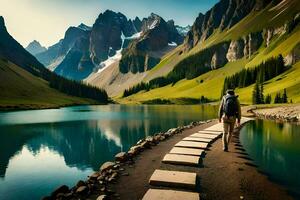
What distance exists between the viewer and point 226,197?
1566 cm

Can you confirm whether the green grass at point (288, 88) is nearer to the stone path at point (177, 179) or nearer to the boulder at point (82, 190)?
the stone path at point (177, 179)


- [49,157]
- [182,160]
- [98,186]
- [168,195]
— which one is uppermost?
[182,160]

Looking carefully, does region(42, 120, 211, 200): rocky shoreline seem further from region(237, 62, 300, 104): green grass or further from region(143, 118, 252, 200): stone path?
region(237, 62, 300, 104): green grass

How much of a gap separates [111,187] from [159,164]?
5.57m

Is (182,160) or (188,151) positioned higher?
(188,151)

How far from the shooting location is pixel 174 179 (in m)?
17.5

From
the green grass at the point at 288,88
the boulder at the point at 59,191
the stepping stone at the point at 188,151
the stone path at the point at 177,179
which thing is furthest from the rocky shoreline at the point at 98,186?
the green grass at the point at 288,88

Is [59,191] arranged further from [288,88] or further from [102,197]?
[288,88]

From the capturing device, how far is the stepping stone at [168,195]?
14.9 meters

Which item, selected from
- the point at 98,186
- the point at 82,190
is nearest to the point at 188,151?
the point at 98,186

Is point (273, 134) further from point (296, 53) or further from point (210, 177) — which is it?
point (296, 53)

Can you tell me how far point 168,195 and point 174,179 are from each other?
2.32m

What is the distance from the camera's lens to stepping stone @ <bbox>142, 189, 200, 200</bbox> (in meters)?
14.9

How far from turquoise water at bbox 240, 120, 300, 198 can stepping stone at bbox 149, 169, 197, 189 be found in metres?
6.32
